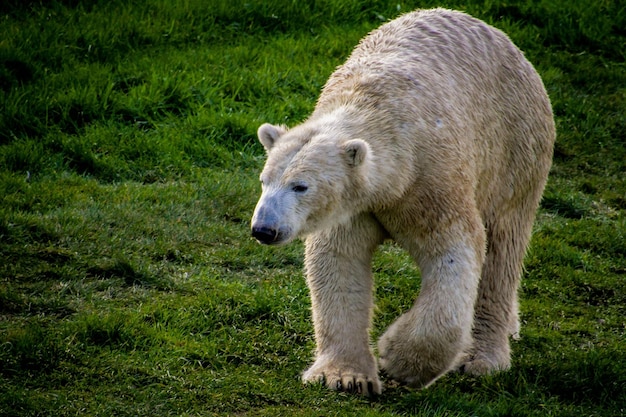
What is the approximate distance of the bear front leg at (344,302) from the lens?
20.2 ft

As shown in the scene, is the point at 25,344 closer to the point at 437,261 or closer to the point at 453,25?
the point at 437,261

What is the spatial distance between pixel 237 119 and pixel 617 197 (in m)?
3.66

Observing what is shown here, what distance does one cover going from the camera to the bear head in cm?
564

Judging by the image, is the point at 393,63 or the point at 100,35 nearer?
the point at 393,63

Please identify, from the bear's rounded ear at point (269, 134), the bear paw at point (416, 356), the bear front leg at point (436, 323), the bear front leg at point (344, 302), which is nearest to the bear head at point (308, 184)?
the bear's rounded ear at point (269, 134)

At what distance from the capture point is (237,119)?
1001 centimetres

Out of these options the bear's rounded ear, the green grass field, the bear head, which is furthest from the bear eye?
the green grass field

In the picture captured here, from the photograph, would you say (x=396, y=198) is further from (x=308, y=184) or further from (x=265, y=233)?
(x=265, y=233)

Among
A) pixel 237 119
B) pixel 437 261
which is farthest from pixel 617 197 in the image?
pixel 437 261

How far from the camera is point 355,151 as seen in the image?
576 centimetres

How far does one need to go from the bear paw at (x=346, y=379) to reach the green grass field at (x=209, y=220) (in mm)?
86

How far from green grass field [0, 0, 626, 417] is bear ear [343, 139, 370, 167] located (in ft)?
4.41

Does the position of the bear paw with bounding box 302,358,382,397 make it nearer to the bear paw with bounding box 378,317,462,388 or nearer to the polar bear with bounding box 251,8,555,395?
the polar bear with bounding box 251,8,555,395

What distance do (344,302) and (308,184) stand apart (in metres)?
0.82
